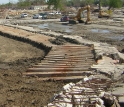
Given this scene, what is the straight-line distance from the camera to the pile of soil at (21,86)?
26.0ft

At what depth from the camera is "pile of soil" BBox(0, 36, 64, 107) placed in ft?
26.0

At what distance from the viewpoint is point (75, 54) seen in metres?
13.6

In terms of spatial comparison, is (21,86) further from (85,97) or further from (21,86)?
(85,97)

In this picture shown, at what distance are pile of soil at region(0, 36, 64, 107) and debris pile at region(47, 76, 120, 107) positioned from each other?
36.9 inches

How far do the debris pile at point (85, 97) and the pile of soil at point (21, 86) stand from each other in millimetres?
937

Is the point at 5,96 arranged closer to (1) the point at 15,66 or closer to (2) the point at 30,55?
(1) the point at 15,66

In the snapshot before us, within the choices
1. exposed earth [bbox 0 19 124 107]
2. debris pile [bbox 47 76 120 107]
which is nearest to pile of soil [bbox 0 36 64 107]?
exposed earth [bbox 0 19 124 107]

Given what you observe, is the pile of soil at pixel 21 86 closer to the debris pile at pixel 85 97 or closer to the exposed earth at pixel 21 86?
the exposed earth at pixel 21 86

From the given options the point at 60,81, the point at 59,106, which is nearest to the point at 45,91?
the point at 60,81

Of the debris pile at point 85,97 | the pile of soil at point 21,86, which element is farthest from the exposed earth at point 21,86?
the debris pile at point 85,97

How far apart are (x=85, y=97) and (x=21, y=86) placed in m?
3.18

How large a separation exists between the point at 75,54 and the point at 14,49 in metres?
5.20

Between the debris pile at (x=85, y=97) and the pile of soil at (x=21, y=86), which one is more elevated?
the debris pile at (x=85, y=97)

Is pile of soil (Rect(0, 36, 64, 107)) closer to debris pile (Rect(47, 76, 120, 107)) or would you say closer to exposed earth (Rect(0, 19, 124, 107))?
exposed earth (Rect(0, 19, 124, 107))
